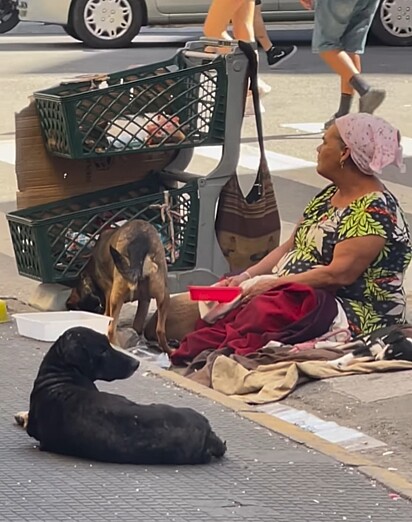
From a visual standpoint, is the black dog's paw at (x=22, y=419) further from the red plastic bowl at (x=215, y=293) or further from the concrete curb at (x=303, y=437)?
the red plastic bowl at (x=215, y=293)

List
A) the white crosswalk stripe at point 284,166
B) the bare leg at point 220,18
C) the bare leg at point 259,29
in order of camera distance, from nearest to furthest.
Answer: the white crosswalk stripe at point 284,166
the bare leg at point 220,18
the bare leg at point 259,29

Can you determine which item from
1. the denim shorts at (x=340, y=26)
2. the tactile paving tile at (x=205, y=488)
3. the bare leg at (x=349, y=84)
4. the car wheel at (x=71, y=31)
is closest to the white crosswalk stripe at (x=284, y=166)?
the bare leg at (x=349, y=84)

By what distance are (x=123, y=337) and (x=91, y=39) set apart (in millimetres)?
11208

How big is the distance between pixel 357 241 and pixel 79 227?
143 cm

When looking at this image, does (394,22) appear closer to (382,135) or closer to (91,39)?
(91,39)

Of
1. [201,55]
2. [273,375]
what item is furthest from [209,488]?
[201,55]

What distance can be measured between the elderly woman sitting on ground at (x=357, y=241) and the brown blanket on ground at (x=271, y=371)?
0.22 m

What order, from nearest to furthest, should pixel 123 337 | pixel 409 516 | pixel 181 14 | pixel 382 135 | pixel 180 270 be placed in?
pixel 409 516 < pixel 382 135 < pixel 123 337 < pixel 180 270 < pixel 181 14

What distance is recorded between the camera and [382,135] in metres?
5.90

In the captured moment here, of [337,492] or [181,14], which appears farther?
[181,14]

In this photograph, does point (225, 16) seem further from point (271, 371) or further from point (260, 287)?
point (271, 371)

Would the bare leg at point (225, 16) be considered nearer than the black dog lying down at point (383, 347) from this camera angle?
No

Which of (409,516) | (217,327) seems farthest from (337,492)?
(217,327)

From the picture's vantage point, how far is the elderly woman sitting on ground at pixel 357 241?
230 inches
